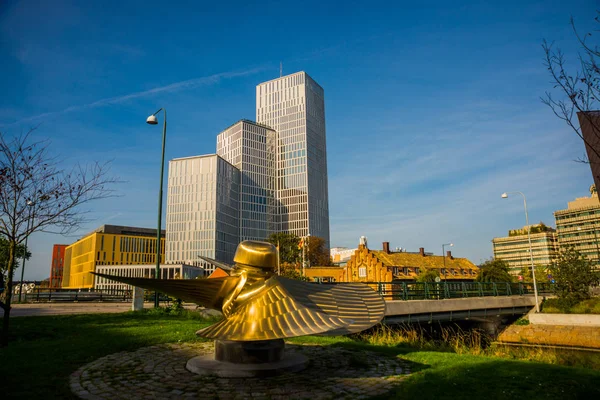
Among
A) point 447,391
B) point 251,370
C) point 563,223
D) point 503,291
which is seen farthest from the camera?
point 563,223

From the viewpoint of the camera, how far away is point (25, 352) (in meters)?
8.55

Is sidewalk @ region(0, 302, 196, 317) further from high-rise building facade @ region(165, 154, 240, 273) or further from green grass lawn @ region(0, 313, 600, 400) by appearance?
high-rise building facade @ region(165, 154, 240, 273)

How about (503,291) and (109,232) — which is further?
(109,232)

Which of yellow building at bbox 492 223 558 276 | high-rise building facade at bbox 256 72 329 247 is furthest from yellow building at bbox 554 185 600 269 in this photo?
high-rise building facade at bbox 256 72 329 247

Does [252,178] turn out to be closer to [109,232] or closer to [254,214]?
[254,214]

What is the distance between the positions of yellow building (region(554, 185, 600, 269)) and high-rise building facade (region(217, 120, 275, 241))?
2780 inches

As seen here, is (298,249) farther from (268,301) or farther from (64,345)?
(268,301)

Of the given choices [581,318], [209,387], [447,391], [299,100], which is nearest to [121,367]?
[209,387]

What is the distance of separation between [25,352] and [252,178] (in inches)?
4003

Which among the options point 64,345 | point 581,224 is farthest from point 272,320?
point 581,224

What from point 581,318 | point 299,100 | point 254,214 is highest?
point 299,100

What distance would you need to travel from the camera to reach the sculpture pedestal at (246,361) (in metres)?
6.77

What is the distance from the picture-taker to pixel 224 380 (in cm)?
650

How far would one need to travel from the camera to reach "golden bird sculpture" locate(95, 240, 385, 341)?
5.63 metres
